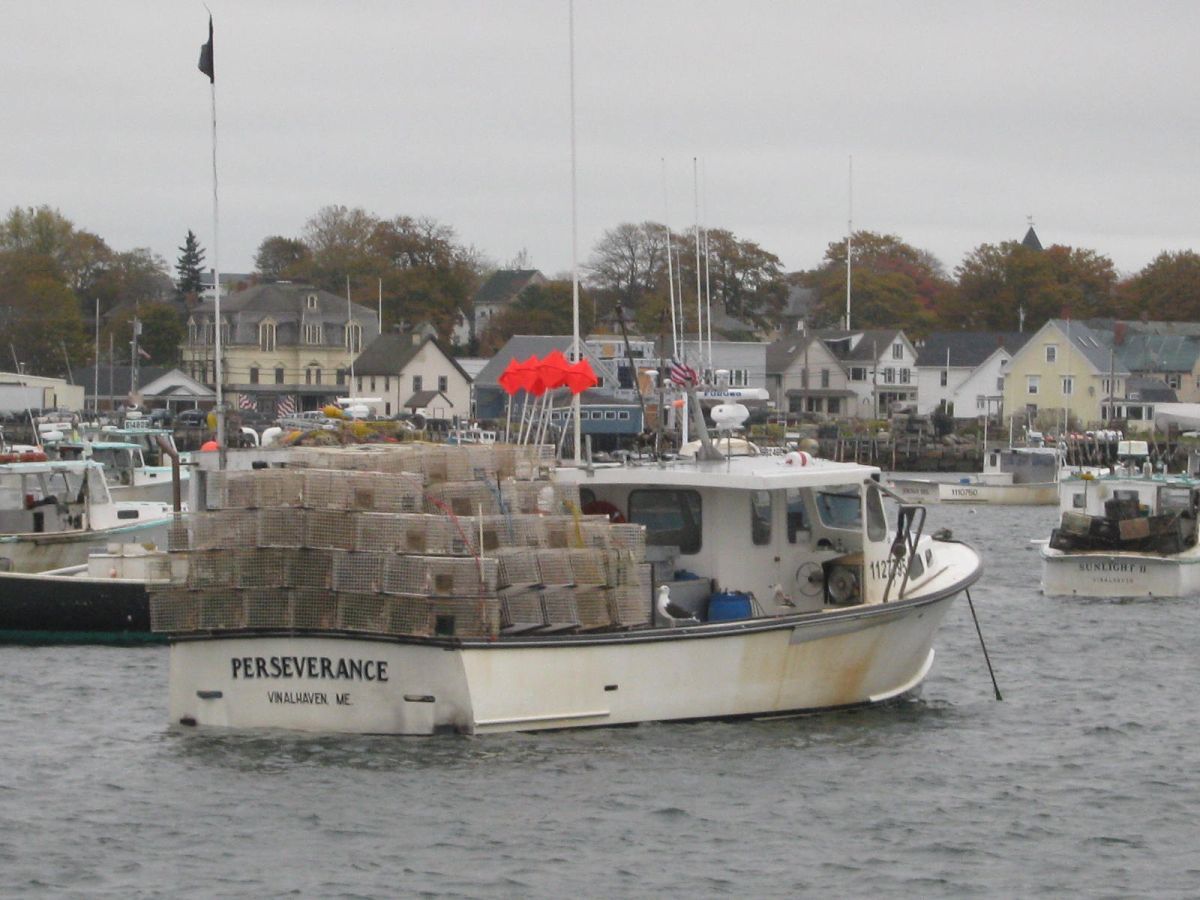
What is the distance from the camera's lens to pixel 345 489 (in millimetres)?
17438

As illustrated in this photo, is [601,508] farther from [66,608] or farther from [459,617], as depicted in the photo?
[66,608]

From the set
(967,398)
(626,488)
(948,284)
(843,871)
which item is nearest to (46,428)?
(626,488)

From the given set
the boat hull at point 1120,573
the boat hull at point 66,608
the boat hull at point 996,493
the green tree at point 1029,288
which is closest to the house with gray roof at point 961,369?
the green tree at point 1029,288

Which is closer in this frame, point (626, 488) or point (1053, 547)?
point (626, 488)

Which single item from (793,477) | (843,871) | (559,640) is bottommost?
(843,871)

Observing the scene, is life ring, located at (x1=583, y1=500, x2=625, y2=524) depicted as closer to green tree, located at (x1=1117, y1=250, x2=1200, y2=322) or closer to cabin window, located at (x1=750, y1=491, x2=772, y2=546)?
cabin window, located at (x1=750, y1=491, x2=772, y2=546)

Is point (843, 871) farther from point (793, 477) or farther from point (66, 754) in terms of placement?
point (66, 754)

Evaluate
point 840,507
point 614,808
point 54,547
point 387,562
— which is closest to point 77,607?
point 54,547

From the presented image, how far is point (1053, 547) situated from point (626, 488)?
1815cm

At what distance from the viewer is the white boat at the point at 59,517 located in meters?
31.2

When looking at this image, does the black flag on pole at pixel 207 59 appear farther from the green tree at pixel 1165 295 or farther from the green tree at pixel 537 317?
the green tree at pixel 1165 295

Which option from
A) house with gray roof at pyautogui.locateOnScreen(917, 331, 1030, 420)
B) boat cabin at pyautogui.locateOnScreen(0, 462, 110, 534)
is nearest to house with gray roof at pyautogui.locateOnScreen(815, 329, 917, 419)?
house with gray roof at pyautogui.locateOnScreen(917, 331, 1030, 420)

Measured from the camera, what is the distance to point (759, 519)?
20.7m

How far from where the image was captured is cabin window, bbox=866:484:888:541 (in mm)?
21125
